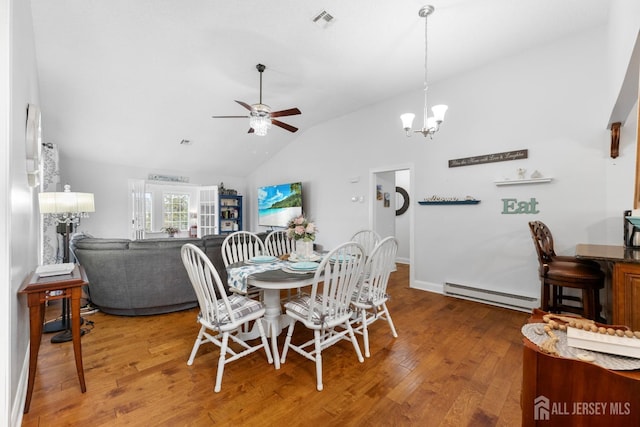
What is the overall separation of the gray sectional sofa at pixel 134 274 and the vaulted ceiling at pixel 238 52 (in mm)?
2134

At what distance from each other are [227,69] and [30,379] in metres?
3.48

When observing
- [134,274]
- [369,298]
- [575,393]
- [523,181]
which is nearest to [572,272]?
[523,181]

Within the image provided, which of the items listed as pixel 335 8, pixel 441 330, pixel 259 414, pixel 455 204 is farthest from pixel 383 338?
pixel 335 8

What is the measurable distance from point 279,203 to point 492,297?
4.45 metres

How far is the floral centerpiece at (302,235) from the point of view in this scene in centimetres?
246

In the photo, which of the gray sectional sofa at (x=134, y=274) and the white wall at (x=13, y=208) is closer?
the white wall at (x=13, y=208)

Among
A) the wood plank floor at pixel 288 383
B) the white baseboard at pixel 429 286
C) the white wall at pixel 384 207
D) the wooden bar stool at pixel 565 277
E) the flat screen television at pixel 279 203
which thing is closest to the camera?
the wood plank floor at pixel 288 383

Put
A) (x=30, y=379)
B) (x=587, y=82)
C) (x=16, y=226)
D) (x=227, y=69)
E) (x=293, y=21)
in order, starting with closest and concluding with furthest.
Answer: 1. (x=16, y=226)
2. (x=30, y=379)
3. (x=293, y=21)
4. (x=587, y=82)
5. (x=227, y=69)

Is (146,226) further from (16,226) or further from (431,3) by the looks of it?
(431,3)

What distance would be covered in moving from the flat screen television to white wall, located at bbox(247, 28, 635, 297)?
160cm

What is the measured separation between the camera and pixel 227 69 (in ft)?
11.4

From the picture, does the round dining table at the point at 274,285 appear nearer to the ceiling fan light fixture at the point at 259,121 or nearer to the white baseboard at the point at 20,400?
the white baseboard at the point at 20,400

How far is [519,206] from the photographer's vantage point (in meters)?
3.25

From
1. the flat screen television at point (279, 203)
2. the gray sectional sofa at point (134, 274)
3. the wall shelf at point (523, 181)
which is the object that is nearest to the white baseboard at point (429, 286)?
the wall shelf at point (523, 181)
